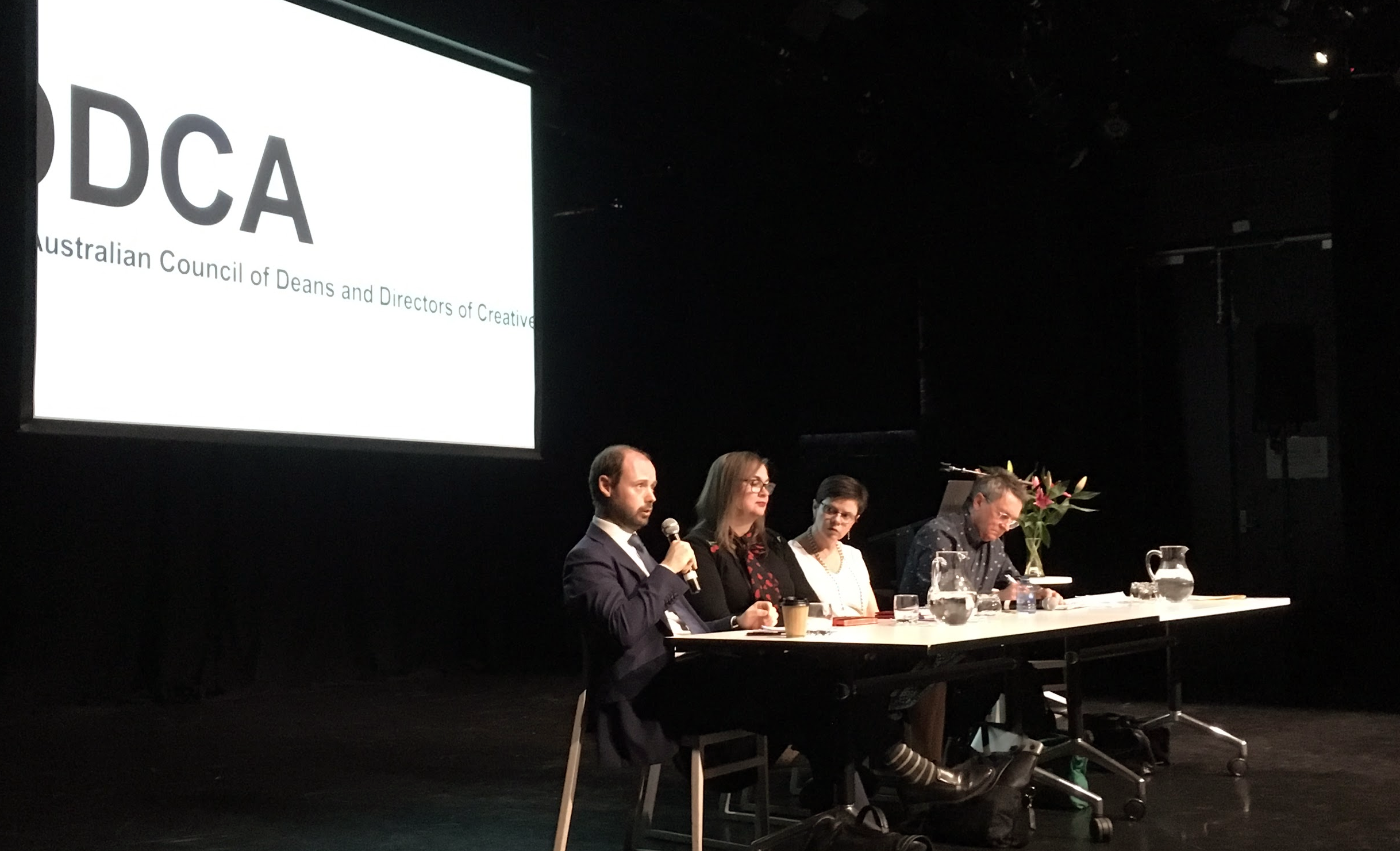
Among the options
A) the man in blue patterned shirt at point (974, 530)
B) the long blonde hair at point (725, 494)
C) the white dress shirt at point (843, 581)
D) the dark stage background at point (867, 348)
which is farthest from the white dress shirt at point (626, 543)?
the dark stage background at point (867, 348)

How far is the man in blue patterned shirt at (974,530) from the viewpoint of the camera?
13.8ft

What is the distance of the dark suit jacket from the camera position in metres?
2.92

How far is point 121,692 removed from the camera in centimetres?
640

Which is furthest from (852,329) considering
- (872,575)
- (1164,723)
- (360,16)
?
(360,16)

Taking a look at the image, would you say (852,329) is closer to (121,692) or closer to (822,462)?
(822,462)

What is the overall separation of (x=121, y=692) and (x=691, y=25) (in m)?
4.01

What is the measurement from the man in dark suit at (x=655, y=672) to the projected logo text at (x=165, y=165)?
4.94ft

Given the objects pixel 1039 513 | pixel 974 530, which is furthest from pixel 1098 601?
pixel 974 530

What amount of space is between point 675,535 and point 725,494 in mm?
602

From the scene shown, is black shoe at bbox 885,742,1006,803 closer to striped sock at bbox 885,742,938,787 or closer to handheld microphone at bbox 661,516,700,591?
striped sock at bbox 885,742,938,787

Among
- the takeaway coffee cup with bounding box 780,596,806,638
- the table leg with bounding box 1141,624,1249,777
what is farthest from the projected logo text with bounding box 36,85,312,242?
the table leg with bounding box 1141,624,1249,777

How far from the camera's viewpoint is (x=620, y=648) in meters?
2.94

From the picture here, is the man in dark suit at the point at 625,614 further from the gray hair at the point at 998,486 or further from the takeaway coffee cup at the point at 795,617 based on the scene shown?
the gray hair at the point at 998,486

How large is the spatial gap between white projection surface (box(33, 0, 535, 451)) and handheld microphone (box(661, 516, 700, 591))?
1436 mm
